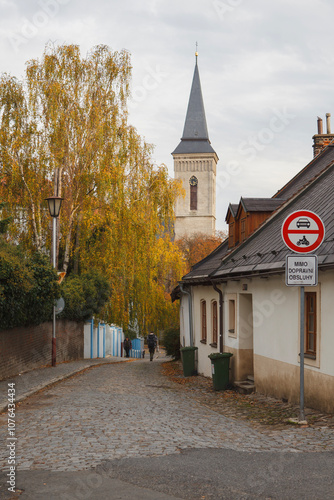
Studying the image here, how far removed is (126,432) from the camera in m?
8.35

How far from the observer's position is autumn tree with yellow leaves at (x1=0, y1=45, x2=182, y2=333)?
24.4m

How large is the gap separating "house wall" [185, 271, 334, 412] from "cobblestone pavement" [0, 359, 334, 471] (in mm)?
1614

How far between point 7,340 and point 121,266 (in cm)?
929

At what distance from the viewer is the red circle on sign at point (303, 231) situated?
8.90m

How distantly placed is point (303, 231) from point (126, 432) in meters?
3.78

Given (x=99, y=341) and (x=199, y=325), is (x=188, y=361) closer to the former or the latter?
(x=199, y=325)

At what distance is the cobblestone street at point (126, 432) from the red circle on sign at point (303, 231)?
260 centimetres

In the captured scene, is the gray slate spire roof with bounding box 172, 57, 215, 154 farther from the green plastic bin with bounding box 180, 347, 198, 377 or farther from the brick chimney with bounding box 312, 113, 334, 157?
the green plastic bin with bounding box 180, 347, 198, 377

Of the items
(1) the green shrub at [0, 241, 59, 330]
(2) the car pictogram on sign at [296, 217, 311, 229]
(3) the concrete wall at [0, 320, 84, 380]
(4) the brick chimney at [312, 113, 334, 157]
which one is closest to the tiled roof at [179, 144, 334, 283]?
(2) the car pictogram on sign at [296, 217, 311, 229]

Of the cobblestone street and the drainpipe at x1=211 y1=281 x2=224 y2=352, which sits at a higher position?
the drainpipe at x1=211 y1=281 x2=224 y2=352

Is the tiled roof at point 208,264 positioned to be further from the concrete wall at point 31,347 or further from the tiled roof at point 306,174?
the concrete wall at point 31,347

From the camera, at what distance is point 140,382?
16938 mm

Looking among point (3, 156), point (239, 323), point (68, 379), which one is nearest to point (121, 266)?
point (3, 156)

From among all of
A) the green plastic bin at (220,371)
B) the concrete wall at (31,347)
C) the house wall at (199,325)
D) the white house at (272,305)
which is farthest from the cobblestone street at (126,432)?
the house wall at (199,325)
